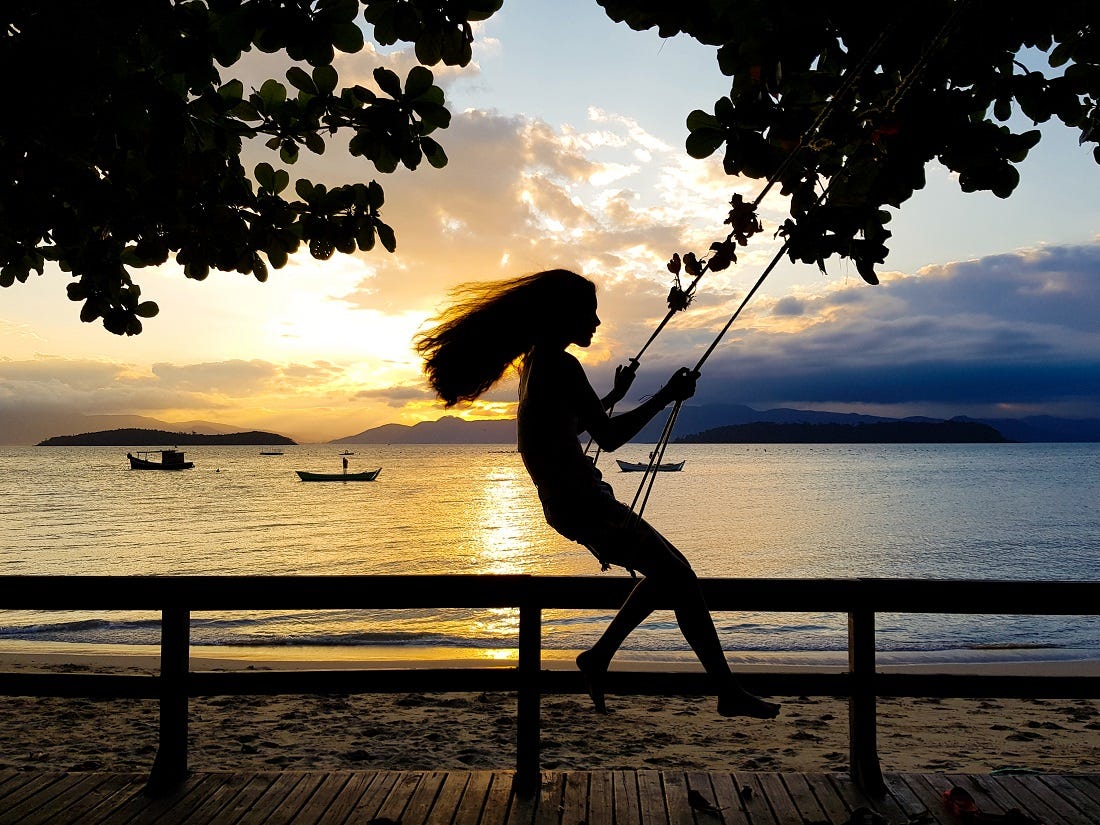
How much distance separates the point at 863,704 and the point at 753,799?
0.68 meters

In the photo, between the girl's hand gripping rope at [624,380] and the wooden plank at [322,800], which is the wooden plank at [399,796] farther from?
the girl's hand gripping rope at [624,380]

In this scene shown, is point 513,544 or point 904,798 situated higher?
point 904,798

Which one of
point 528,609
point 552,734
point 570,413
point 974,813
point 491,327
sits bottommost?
point 552,734

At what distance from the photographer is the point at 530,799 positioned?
342 cm

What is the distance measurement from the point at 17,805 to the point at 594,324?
3.22 m

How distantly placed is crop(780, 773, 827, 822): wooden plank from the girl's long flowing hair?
2231mm

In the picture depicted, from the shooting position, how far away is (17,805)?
334 cm

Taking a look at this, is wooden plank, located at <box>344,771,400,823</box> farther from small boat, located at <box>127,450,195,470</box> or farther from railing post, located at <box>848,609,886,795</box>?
small boat, located at <box>127,450,195,470</box>

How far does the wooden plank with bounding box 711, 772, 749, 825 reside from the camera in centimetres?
320

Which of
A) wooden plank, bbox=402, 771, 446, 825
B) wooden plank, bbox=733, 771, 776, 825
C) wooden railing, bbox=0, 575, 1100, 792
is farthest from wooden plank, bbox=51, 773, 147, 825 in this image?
wooden plank, bbox=733, 771, 776, 825

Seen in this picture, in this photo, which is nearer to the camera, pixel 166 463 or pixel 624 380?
pixel 624 380

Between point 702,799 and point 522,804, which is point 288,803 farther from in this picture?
point 702,799

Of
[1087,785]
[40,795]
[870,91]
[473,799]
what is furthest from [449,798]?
[870,91]

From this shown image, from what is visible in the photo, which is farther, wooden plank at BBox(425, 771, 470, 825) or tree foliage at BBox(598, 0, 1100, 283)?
wooden plank at BBox(425, 771, 470, 825)
